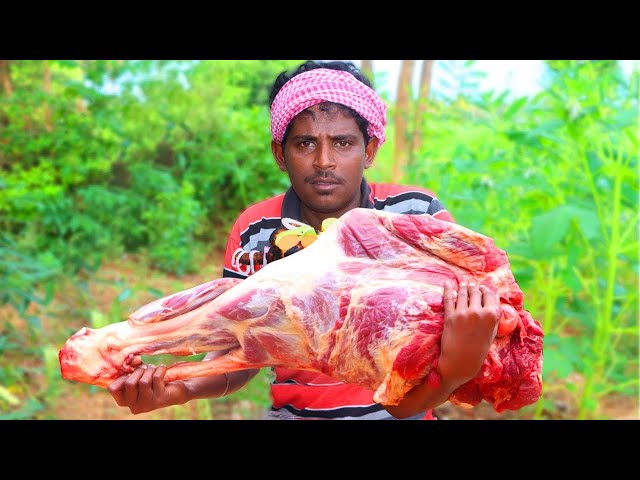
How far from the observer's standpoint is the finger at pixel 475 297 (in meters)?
1.54

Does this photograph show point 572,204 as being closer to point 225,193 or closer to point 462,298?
point 462,298

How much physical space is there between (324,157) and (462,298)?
2.00ft

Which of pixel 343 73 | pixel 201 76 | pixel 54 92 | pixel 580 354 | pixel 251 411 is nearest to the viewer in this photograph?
pixel 343 73

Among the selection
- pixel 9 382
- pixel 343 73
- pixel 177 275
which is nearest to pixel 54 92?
pixel 177 275

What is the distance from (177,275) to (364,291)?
4761 millimetres

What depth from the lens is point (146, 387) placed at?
5.57 ft

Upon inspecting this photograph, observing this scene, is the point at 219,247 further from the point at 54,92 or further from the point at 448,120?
the point at 448,120

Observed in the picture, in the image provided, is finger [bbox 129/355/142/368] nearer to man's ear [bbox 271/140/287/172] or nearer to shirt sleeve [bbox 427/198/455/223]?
man's ear [bbox 271/140/287/172]

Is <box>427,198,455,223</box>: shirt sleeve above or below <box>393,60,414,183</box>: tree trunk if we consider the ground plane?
below

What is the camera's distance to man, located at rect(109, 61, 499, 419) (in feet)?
5.17

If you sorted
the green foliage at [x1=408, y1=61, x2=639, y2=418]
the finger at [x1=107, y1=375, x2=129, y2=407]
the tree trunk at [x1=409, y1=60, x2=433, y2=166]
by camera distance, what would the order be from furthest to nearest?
the tree trunk at [x1=409, y1=60, x2=433, y2=166]
the green foliage at [x1=408, y1=61, x2=639, y2=418]
the finger at [x1=107, y1=375, x2=129, y2=407]

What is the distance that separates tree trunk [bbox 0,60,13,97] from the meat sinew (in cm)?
496

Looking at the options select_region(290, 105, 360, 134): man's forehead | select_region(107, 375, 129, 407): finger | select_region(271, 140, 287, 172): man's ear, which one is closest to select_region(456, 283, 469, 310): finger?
select_region(290, 105, 360, 134): man's forehead

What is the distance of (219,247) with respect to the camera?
6875mm
